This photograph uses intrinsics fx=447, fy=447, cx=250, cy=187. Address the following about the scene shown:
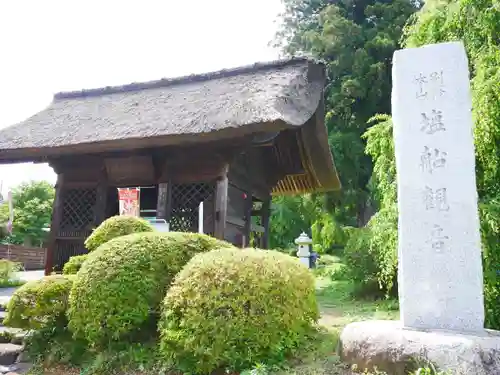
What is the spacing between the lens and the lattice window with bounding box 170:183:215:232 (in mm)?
8680

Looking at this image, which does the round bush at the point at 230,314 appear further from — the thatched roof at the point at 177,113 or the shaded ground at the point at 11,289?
the shaded ground at the point at 11,289

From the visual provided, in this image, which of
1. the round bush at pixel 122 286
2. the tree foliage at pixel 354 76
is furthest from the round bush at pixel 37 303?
the tree foliage at pixel 354 76

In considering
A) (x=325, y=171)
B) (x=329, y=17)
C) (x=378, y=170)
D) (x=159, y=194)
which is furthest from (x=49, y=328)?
(x=329, y=17)

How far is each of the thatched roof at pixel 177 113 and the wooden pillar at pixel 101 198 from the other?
1062 millimetres

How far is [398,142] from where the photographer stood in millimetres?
4254

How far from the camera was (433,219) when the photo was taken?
13.0 feet

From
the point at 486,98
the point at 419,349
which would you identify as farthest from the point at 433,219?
the point at 486,98

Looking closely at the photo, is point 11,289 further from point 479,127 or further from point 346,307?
point 479,127

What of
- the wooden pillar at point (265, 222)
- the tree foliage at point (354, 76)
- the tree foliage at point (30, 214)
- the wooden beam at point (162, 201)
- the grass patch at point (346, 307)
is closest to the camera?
the grass patch at point (346, 307)

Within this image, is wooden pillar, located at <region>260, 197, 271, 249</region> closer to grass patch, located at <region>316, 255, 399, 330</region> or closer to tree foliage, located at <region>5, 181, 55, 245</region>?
grass patch, located at <region>316, 255, 399, 330</region>

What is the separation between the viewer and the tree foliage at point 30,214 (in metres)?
29.9

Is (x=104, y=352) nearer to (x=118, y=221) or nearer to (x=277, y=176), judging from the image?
(x=118, y=221)

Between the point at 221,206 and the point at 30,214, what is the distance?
87.6ft

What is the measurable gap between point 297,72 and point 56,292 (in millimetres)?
6117
